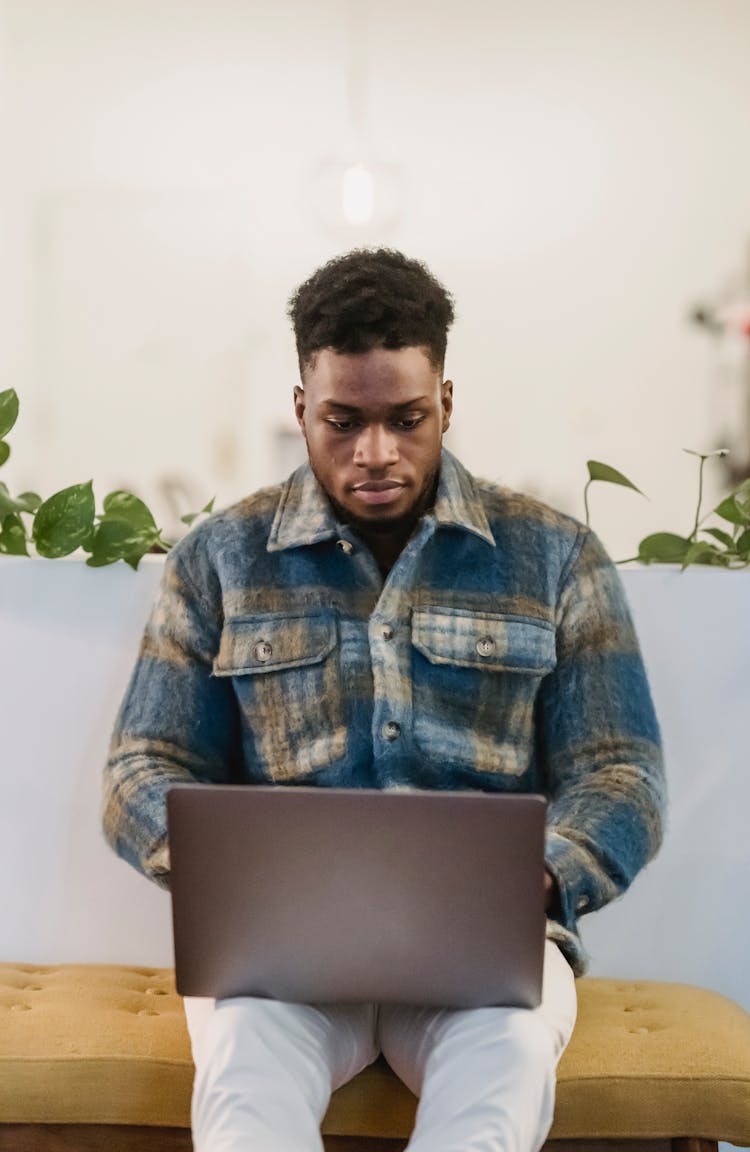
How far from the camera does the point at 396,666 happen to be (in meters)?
1.51

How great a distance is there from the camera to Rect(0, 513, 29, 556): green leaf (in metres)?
1.81

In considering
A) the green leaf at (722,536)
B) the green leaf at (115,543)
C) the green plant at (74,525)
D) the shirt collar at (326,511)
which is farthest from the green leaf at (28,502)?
the green leaf at (722,536)

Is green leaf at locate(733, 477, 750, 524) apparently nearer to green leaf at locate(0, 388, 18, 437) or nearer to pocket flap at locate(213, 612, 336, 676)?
pocket flap at locate(213, 612, 336, 676)

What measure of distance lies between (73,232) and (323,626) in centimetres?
249

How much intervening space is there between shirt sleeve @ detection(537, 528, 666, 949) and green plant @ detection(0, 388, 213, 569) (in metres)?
0.58

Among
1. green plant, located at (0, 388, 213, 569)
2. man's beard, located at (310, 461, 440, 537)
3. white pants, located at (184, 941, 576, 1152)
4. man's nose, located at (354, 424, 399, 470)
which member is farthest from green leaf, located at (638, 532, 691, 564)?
white pants, located at (184, 941, 576, 1152)

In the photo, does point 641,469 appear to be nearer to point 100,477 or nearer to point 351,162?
point 351,162

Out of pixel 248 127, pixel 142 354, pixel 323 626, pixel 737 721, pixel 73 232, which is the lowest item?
pixel 737 721

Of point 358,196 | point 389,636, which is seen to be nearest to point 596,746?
point 389,636

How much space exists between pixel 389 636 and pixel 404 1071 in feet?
1.56

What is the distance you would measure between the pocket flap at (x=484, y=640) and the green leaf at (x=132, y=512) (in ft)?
1.61

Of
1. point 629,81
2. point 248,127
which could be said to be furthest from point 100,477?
point 629,81

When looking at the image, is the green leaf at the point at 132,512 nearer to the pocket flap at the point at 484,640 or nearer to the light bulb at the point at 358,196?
the pocket flap at the point at 484,640

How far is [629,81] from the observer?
3.56 m
